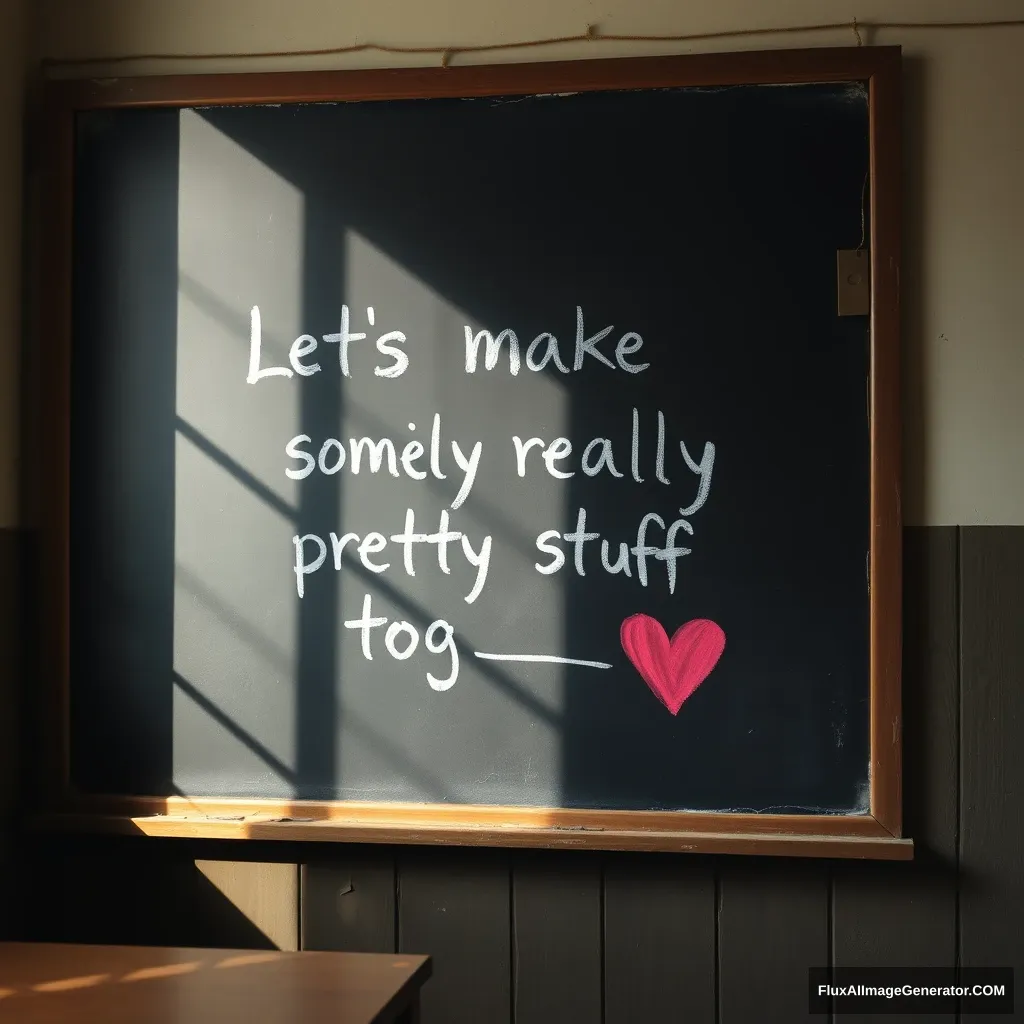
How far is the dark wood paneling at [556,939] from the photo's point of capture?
1849 mm

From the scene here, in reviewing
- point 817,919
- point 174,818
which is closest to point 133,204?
point 174,818

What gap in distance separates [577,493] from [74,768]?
1047 mm

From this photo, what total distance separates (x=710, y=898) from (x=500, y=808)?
1.28 ft

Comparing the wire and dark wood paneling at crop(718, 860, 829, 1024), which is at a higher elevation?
the wire

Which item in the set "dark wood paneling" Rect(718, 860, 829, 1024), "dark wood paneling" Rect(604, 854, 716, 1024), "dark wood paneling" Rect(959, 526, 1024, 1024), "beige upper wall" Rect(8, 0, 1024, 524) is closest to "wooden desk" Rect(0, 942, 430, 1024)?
"dark wood paneling" Rect(604, 854, 716, 1024)

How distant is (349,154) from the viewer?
75.3 inches

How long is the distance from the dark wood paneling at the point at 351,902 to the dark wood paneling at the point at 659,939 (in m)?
0.39

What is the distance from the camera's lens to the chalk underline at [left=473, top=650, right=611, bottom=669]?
1.85 meters

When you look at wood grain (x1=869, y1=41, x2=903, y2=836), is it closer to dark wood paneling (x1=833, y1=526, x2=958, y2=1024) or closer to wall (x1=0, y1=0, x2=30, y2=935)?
dark wood paneling (x1=833, y1=526, x2=958, y2=1024)

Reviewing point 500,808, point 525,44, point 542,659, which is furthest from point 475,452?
point 525,44

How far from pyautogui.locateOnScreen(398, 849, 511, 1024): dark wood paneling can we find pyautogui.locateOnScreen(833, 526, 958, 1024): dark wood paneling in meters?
0.57

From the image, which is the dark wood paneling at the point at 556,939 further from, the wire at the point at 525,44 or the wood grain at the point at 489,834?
the wire at the point at 525,44

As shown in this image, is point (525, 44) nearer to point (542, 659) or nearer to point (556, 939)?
point (542, 659)

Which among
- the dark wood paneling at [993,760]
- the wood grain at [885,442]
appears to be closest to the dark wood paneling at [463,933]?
the wood grain at [885,442]
